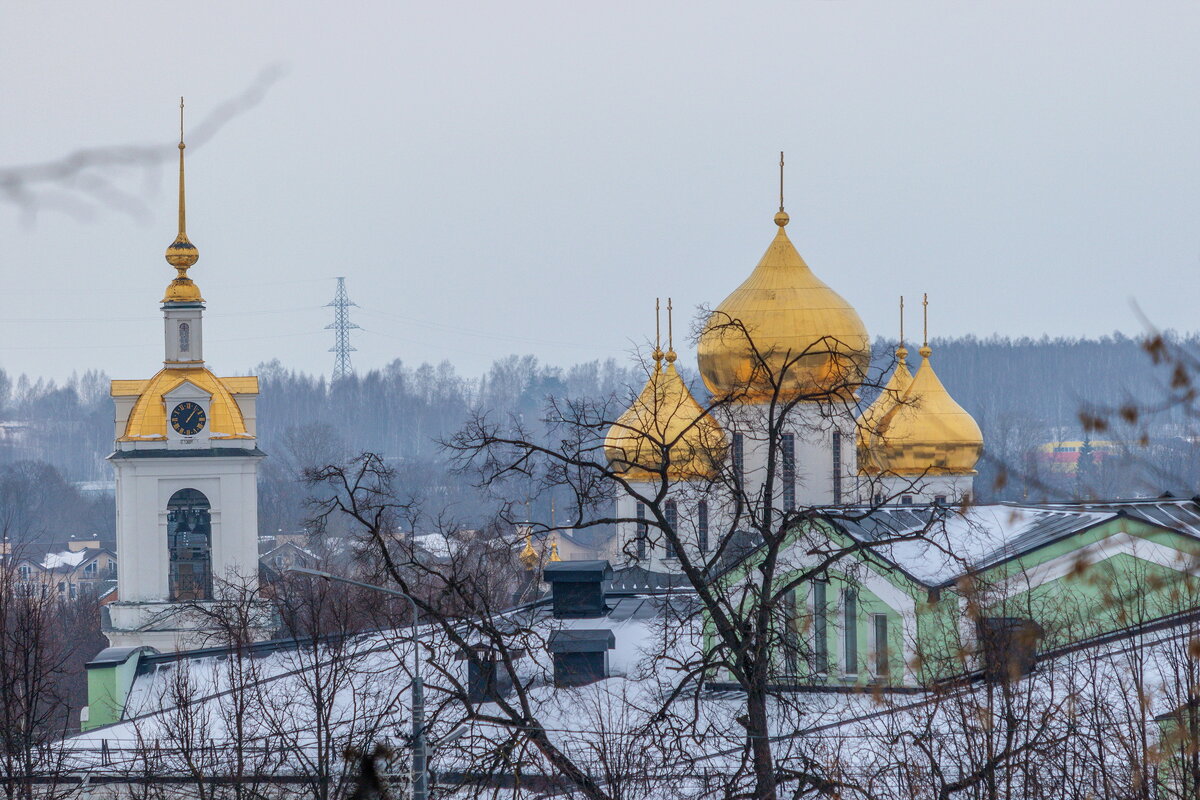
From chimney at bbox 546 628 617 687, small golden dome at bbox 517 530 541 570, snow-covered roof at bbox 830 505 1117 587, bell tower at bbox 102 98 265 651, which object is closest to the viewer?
snow-covered roof at bbox 830 505 1117 587

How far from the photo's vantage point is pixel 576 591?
88.3 ft

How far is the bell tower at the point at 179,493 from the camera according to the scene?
36.3 metres

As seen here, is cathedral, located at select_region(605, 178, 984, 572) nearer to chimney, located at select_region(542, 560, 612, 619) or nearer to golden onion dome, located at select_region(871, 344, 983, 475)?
golden onion dome, located at select_region(871, 344, 983, 475)

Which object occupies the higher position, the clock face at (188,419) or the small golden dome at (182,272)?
the small golden dome at (182,272)

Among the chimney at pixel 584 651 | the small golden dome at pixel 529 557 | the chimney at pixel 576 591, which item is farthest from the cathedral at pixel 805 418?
the small golden dome at pixel 529 557

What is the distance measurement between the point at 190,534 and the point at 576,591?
12.2m

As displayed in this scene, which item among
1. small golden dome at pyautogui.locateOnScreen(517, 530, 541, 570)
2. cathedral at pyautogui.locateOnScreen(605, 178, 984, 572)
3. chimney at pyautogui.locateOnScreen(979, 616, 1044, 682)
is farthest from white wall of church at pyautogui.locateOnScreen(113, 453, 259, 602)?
chimney at pyautogui.locateOnScreen(979, 616, 1044, 682)

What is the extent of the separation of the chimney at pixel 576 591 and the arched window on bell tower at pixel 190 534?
38.1ft

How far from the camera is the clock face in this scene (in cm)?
3672

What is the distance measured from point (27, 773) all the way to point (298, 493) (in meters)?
76.2

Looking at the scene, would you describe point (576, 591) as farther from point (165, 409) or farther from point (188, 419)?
point (165, 409)

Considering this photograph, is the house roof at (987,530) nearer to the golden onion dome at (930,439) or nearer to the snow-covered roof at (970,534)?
the snow-covered roof at (970,534)

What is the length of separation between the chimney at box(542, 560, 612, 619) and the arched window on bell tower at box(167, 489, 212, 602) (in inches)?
457

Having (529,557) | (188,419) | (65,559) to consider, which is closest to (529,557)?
(529,557)
